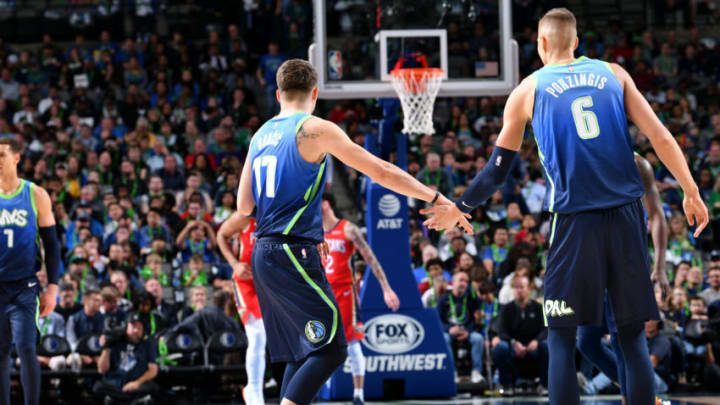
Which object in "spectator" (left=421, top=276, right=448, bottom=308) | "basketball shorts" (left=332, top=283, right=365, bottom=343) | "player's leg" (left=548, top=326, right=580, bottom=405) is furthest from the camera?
"spectator" (left=421, top=276, right=448, bottom=308)

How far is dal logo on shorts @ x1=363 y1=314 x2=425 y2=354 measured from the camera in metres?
11.4

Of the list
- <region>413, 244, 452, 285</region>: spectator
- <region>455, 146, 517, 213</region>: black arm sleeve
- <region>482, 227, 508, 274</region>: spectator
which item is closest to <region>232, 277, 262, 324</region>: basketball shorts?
<region>455, 146, 517, 213</region>: black arm sleeve

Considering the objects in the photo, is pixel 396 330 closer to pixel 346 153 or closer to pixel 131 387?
pixel 131 387

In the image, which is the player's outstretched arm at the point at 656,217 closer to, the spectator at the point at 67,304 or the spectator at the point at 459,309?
the spectator at the point at 459,309

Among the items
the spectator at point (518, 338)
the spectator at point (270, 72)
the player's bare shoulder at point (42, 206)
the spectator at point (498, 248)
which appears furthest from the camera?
the spectator at point (270, 72)

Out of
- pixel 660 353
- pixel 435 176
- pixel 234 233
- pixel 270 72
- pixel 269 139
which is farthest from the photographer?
pixel 270 72

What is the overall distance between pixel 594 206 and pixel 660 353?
24.0ft

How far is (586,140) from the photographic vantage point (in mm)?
5465

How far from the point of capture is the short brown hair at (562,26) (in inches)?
224

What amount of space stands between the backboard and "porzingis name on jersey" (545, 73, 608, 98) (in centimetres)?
563

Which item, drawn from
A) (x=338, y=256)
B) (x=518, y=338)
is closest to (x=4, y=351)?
(x=338, y=256)

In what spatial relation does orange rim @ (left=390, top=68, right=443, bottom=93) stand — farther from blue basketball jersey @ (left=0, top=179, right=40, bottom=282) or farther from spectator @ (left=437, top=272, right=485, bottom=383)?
blue basketball jersey @ (left=0, top=179, right=40, bottom=282)

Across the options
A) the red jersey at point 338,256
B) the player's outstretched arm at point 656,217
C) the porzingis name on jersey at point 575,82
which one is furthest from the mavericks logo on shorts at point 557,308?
the red jersey at point 338,256

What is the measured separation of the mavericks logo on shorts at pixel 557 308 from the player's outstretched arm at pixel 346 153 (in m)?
0.96
